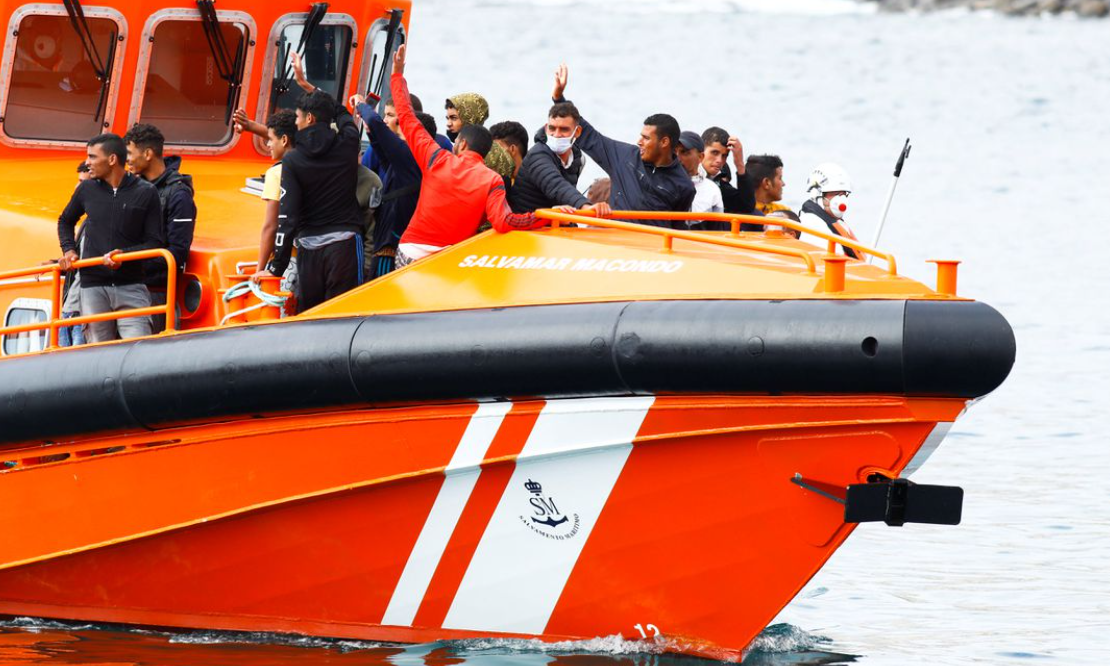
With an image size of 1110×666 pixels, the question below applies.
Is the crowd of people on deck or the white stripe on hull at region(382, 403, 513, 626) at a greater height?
the crowd of people on deck

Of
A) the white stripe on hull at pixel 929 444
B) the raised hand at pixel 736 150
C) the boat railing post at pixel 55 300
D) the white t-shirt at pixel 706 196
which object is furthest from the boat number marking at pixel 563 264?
the raised hand at pixel 736 150

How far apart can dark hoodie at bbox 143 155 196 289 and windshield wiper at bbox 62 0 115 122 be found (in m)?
0.96

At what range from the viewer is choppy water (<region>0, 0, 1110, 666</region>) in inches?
292

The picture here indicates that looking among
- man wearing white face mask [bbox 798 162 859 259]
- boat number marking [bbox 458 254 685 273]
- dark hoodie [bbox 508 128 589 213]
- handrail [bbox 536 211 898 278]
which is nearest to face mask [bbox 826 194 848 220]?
man wearing white face mask [bbox 798 162 859 259]

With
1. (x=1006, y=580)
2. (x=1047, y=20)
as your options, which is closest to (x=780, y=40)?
(x=1047, y=20)

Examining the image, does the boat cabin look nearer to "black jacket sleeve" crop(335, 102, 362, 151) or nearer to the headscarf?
"black jacket sleeve" crop(335, 102, 362, 151)

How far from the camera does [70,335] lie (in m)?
7.23

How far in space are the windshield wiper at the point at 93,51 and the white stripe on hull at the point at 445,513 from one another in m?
2.79

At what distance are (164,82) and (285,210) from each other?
167 centimetres

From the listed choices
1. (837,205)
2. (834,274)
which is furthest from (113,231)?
(837,205)

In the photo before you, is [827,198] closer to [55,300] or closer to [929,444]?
[929,444]

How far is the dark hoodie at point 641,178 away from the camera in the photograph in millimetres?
7020

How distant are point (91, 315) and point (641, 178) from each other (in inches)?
86.9

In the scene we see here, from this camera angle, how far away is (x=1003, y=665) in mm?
7270
